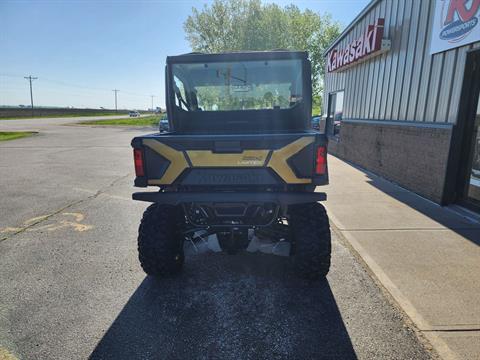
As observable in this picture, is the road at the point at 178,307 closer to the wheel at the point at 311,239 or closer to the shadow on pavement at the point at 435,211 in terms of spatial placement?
the wheel at the point at 311,239

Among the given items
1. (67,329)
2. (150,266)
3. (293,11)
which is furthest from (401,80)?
(293,11)

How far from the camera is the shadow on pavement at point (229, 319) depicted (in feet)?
8.29

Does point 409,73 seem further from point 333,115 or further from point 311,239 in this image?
point 333,115

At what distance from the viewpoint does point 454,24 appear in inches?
233

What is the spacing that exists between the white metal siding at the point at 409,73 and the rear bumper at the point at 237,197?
4.79m

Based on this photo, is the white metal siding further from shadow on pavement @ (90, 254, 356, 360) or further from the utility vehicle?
shadow on pavement @ (90, 254, 356, 360)

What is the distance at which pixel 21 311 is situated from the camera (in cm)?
304

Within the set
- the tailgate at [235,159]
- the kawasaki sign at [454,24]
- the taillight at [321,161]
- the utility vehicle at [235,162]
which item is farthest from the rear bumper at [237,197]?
the kawasaki sign at [454,24]

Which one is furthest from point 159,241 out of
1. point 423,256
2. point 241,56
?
point 423,256

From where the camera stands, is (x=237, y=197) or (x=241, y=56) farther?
(x=241, y=56)

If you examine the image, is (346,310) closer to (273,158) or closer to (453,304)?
(453,304)

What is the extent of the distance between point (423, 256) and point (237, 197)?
2788 mm

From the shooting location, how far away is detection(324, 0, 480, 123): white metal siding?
619 centimetres

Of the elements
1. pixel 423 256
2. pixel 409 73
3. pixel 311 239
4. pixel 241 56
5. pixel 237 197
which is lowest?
pixel 423 256
